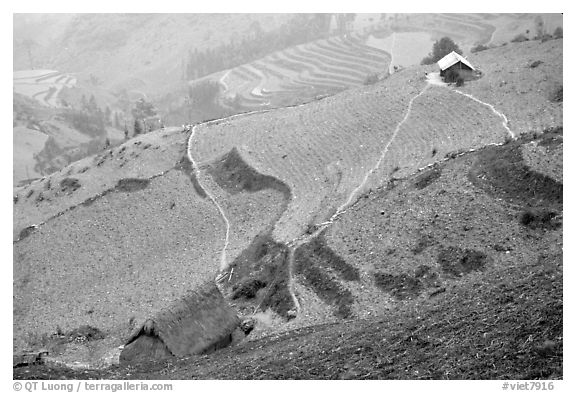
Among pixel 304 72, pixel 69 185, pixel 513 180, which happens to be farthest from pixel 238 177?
pixel 304 72

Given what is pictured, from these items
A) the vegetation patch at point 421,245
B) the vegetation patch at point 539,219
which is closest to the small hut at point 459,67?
the vegetation patch at point 539,219

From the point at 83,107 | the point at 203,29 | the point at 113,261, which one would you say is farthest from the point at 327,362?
the point at 203,29

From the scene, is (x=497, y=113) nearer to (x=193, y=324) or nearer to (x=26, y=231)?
(x=193, y=324)

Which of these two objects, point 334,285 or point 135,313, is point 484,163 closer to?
point 334,285

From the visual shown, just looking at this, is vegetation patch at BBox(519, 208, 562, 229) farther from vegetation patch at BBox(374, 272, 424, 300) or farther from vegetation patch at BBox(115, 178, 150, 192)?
vegetation patch at BBox(115, 178, 150, 192)

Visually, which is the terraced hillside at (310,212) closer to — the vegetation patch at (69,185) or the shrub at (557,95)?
the shrub at (557,95)

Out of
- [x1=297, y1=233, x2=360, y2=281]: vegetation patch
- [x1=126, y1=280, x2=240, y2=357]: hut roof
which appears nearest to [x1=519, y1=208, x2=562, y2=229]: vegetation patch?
[x1=297, y1=233, x2=360, y2=281]: vegetation patch

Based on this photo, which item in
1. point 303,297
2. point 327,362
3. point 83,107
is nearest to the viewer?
point 327,362
